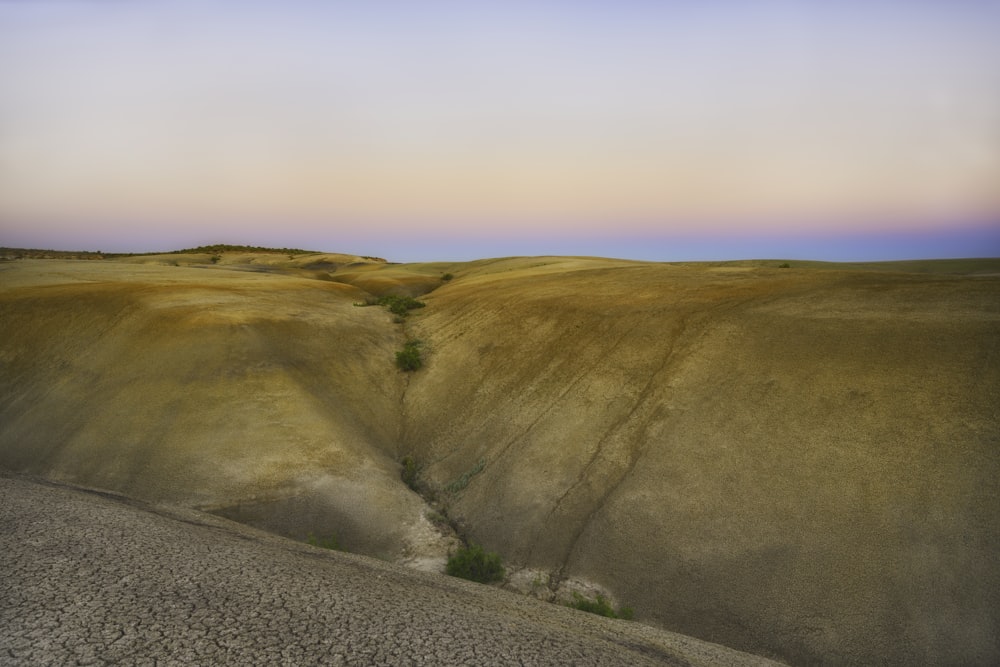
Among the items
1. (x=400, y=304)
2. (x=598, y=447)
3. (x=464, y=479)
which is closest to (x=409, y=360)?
(x=464, y=479)

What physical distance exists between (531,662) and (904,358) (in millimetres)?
10147

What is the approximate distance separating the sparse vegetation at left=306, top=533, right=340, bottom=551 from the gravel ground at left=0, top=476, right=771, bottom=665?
3624 mm

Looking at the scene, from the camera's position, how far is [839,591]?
7770mm

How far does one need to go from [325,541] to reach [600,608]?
5221 millimetres

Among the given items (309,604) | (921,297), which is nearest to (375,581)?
(309,604)

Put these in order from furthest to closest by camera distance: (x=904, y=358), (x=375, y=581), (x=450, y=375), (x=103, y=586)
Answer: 1. (x=450, y=375)
2. (x=904, y=358)
3. (x=375, y=581)
4. (x=103, y=586)

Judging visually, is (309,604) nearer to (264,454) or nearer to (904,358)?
(264,454)

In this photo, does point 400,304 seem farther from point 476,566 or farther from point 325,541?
point 476,566

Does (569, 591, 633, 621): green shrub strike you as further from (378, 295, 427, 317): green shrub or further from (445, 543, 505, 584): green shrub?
(378, 295, 427, 317): green shrub

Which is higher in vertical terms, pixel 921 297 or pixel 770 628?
pixel 921 297

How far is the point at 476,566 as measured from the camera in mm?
9664

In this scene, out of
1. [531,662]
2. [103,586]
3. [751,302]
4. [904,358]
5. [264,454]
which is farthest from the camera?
[751,302]

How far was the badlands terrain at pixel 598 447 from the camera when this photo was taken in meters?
7.45

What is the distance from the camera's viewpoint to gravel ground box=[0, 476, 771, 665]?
4.00m
